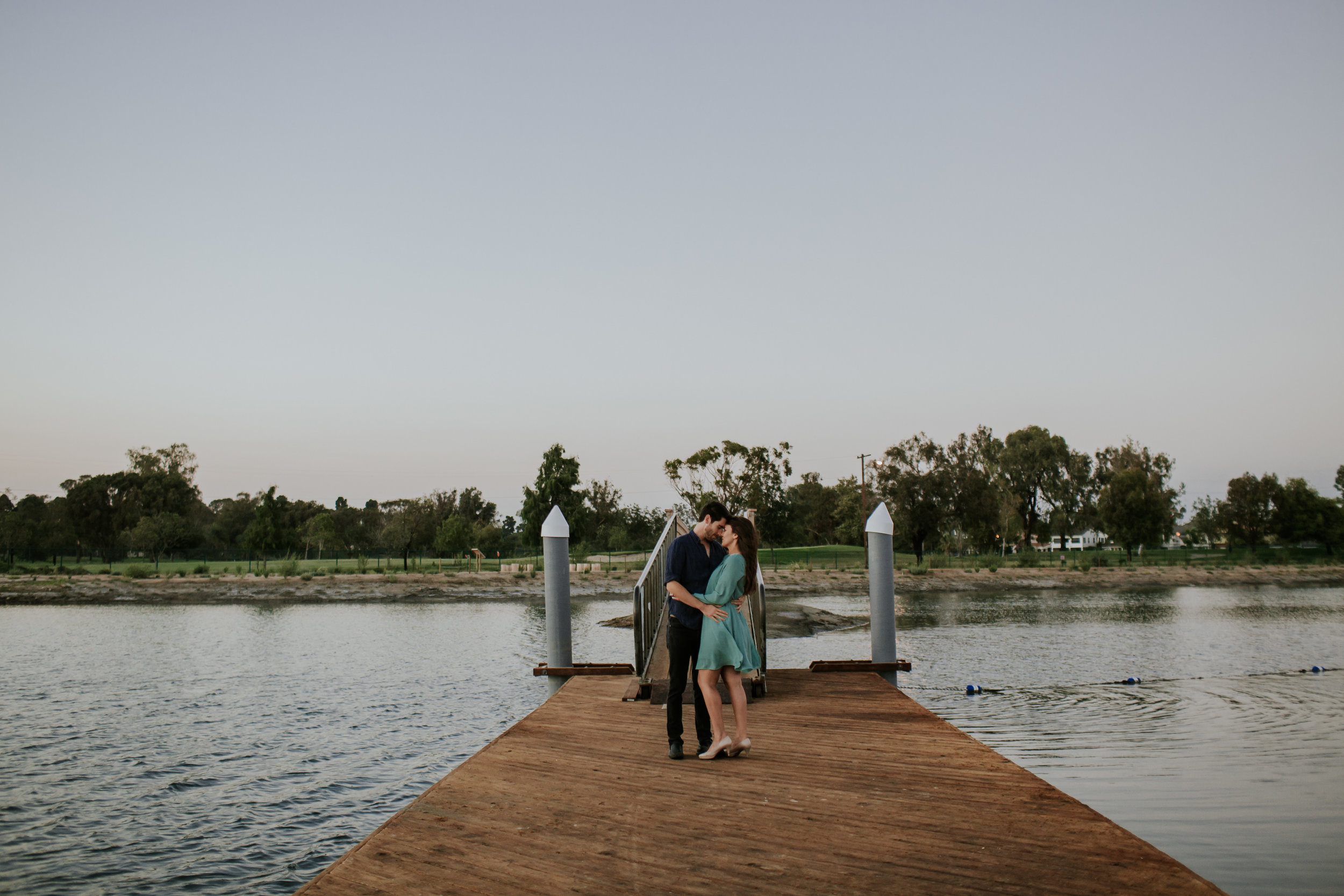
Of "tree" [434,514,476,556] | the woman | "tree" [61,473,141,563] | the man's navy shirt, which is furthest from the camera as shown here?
"tree" [61,473,141,563]

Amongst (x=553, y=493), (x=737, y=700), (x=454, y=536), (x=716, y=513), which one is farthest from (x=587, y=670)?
(x=454, y=536)

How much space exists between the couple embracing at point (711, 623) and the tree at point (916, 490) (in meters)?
60.6

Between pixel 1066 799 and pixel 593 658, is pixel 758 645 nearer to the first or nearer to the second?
pixel 1066 799

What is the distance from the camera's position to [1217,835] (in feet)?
24.1

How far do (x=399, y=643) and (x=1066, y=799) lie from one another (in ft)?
76.2

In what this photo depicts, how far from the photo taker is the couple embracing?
228 inches

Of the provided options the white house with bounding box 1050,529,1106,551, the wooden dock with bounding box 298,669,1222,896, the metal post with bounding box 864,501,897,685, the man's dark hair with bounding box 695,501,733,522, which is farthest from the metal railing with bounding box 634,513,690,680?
the white house with bounding box 1050,529,1106,551

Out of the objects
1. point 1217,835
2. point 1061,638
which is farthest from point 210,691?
point 1061,638

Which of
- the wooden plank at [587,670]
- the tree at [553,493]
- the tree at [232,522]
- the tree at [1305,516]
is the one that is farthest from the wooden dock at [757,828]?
the tree at [232,522]

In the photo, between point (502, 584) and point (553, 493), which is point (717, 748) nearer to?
point (502, 584)

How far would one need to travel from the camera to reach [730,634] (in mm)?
5941

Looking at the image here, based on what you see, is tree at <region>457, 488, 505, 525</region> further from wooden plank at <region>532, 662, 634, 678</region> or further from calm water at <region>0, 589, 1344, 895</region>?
wooden plank at <region>532, 662, 634, 678</region>

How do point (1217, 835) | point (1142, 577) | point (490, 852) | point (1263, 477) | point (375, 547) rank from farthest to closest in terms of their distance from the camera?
point (375, 547), point (1263, 477), point (1142, 577), point (1217, 835), point (490, 852)

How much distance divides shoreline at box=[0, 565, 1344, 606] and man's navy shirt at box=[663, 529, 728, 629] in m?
36.3
